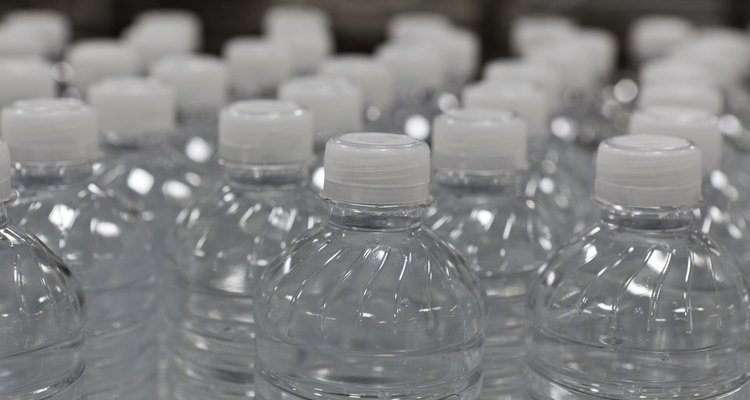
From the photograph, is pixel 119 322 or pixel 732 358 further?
pixel 119 322

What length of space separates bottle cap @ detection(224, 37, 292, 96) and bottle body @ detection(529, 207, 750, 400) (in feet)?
2.62

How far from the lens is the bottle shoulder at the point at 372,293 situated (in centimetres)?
96

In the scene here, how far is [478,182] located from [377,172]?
0.96ft

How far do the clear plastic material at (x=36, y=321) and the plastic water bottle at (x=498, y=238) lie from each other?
0.41 metres

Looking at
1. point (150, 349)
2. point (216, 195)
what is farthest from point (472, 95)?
point (150, 349)

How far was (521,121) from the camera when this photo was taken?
3.80ft

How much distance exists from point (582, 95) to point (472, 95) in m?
0.63

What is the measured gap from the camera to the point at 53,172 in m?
1.12

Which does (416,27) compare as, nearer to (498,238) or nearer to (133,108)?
(133,108)

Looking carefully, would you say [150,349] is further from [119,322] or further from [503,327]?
[503,327]

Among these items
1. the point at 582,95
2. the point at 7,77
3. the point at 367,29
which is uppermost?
the point at 7,77

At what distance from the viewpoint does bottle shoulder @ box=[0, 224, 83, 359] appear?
35.8 inches

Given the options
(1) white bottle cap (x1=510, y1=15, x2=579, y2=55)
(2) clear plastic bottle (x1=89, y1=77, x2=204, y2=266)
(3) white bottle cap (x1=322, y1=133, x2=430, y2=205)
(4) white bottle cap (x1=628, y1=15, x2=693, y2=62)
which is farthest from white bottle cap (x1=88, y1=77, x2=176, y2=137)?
(4) white bottle cap (x1=628, y1=15, x2=693, y2=62)

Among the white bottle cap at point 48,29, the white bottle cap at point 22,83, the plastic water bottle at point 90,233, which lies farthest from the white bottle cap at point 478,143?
the white bottle cap at point 48,29
